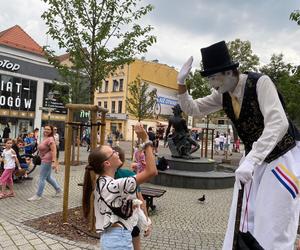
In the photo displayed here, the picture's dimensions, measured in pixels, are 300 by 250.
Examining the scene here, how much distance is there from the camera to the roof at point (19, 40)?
3056 cm

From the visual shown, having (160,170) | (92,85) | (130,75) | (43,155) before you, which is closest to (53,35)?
(92,85)

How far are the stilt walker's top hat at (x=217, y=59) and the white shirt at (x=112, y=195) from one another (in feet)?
3.80

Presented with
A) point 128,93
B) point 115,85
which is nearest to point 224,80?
point 128,93

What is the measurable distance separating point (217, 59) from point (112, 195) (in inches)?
56.6

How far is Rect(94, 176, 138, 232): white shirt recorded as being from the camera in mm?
3264

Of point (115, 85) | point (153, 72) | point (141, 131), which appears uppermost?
point (153, 72)

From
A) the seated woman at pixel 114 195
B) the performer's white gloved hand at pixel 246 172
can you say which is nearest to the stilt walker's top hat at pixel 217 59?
the performer's white gloved hand at pixel 246 172

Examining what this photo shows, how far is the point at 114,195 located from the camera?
10.8ft

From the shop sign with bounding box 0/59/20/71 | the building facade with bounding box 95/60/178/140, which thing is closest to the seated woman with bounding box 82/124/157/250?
the shop sign with bounding box 0/59/20/71

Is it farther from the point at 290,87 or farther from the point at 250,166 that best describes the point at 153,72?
the point at 250,166

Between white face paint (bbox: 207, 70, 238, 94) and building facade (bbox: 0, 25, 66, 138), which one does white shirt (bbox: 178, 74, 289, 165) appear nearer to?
white face paint (bbox: 207, 70, 238, 94)

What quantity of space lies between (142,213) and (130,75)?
169ft

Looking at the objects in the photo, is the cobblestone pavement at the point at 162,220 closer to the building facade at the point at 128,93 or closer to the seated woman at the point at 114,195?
the seated woman at the point at 114,195

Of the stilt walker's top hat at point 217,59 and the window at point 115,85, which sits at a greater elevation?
the window at point 115,85
